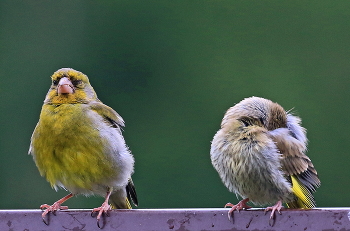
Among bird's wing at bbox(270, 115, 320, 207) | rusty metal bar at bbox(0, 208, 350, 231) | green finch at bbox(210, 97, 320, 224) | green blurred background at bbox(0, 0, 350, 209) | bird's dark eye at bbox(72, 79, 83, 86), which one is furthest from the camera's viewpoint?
green blurred background at bbox(0, 0, 350, 209)

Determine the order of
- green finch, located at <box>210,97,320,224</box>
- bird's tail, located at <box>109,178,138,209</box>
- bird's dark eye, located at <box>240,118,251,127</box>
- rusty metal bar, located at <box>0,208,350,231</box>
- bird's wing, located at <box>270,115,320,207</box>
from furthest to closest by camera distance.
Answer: bird's tail, located at <box>109,178,138,209</box>
bird's dark eye, located at <box>240,118,251,127</box>
bird's wing, located at <box>270,115,320,207</box>
green finch, located at <box>210,97,320,224</box>
rusty metal bar, located at <box>0,208,350,231</box>

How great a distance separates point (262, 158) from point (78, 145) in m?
1.26

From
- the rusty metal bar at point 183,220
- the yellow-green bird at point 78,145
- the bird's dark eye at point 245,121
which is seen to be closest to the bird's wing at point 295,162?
the bird's dark eye at point 245,121

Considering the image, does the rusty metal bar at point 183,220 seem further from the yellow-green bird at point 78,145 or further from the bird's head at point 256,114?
the bird's head at point 256,114

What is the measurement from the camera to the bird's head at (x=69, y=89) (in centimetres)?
662

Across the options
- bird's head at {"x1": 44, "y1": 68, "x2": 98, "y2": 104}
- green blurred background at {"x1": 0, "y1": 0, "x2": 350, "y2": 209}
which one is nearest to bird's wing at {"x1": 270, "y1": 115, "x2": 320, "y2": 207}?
bird's head at {"x1": 44, "y1": 68, "x2": 98, "y2": 104}

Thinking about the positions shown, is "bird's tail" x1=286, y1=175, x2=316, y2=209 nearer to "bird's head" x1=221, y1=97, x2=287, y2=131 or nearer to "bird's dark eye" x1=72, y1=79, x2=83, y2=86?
"bird's head" x1=221, y1=97, x2=287, y2=131

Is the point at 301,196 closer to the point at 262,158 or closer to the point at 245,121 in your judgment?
the point at 262,158

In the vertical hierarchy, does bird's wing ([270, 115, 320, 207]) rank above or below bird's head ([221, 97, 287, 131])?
below

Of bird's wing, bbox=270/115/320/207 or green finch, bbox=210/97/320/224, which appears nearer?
green finch, bbox=210/97/320/224

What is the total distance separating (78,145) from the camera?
6320 millimetres

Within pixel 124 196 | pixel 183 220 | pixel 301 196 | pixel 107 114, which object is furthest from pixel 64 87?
pixel 183 220

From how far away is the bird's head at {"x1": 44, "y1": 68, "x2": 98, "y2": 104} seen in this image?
662 cm

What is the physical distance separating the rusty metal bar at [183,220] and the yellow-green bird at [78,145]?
1004 mm
